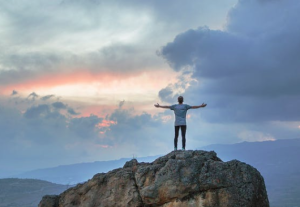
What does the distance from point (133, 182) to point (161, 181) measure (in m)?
2.56

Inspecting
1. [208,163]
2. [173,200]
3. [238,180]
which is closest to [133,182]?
[173,200]

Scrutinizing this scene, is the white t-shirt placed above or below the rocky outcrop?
above

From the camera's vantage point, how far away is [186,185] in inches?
946

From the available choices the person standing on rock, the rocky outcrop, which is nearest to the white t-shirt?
the person standing on rock

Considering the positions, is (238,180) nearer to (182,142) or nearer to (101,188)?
(182,142)

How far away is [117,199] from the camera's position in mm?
26219

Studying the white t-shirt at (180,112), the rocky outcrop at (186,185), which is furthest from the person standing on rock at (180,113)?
the rocky outcrop at (186,185)

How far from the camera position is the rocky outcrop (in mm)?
23562

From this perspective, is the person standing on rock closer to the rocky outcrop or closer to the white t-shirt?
the white t-shirt

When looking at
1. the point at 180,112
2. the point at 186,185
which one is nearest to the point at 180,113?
the point at 180,112

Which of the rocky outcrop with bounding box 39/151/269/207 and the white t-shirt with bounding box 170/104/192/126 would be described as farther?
the white t-shirt with bounding box 170/104/192/126

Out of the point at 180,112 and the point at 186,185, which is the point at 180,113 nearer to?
the point at 180,112

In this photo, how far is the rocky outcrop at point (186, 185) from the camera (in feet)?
77.3

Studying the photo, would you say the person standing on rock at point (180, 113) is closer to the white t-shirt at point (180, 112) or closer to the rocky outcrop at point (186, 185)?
the white t-shirt at point (180, 112)
